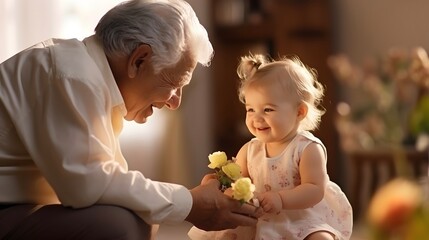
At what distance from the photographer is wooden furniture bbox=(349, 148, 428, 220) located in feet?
13.1

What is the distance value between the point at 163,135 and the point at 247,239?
3055mm

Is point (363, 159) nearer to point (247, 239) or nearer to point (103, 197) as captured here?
point (247, 239)

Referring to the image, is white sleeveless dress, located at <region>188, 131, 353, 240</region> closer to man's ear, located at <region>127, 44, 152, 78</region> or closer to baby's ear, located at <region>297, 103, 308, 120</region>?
baby's ear, located at <region>297, 103, 308, 120</region>

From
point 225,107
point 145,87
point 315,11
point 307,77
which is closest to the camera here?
point 145,87

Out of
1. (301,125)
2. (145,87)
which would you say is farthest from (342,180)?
(145,87)

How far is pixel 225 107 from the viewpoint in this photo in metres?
5.68

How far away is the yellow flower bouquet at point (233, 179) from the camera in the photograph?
74.0 inches

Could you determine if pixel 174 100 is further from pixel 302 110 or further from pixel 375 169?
pixel 375 169

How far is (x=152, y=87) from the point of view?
78.5 inches

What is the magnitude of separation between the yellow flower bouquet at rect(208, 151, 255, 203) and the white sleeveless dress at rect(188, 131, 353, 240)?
0.14 metres

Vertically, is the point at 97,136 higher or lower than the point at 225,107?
higher

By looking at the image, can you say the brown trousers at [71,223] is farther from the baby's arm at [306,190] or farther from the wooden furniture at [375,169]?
the wooden furniture at [375,169]

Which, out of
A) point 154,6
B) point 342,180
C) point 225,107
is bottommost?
point 342,180

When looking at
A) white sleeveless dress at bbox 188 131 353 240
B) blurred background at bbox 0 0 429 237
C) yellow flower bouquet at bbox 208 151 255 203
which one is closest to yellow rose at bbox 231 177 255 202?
yellow flower bouquet at bbox 208 151 255 203
